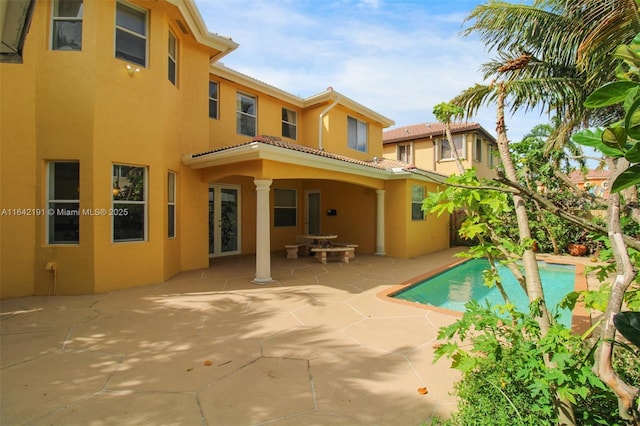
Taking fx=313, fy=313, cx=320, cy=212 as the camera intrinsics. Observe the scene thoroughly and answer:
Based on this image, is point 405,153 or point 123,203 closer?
point 123,203

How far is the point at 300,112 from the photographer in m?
14.7

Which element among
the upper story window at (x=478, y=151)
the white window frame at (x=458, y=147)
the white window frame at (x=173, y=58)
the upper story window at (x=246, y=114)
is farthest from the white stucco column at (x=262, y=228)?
the upper story window at (x=478, y=151)

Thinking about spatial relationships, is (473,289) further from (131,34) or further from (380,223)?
(131,34)

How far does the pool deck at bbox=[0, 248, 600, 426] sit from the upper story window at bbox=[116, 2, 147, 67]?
5756mm

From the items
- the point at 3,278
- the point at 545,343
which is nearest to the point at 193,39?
the point at 3,278

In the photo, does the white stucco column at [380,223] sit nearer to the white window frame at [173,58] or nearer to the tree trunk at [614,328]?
the white window frame at [173,58]

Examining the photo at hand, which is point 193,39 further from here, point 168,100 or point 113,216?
point 113,216

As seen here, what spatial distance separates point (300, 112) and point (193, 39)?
237 inches

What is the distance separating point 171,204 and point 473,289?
8.98 metres

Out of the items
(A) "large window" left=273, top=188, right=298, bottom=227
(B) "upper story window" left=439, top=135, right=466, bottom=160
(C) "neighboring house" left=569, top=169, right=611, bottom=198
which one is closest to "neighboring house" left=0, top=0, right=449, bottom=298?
(A) "large window" left=273, top=188, right=298, bottom=227

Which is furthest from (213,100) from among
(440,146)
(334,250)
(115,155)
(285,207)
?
(440,146)

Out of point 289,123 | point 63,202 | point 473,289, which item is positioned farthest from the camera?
point 289,123

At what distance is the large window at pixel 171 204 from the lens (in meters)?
8.62

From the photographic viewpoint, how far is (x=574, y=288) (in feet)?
26.5
